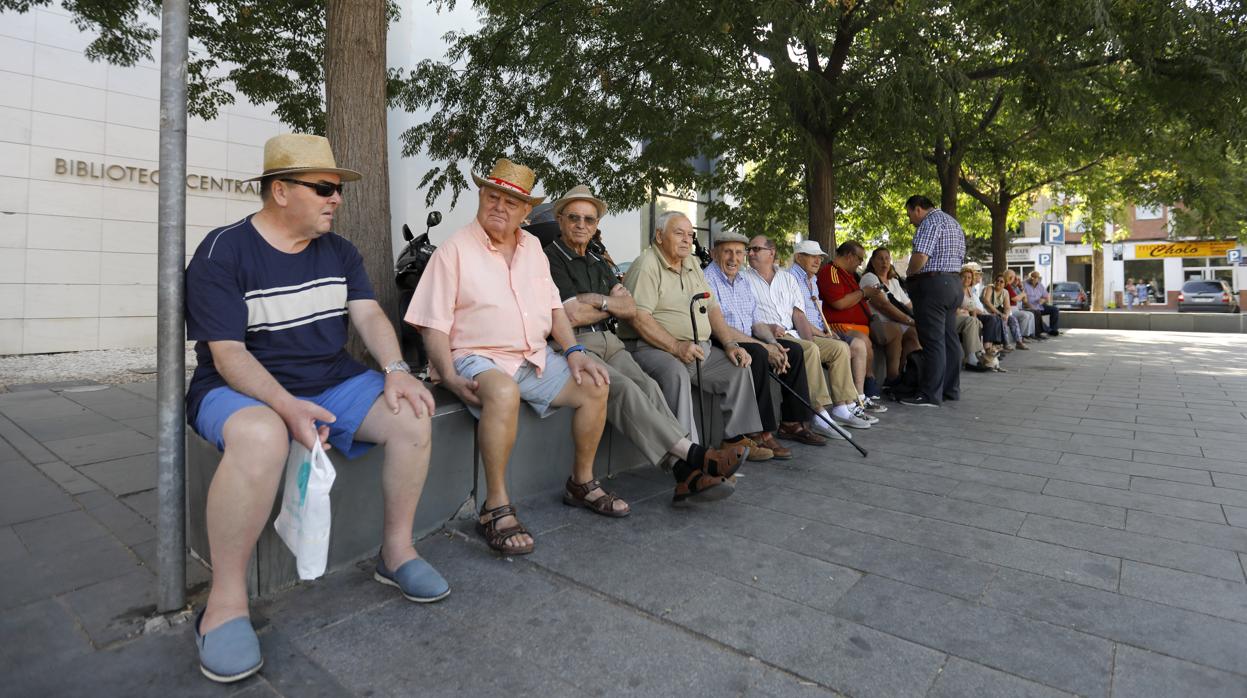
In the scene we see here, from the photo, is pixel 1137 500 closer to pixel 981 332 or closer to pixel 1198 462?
pixel 1198 462

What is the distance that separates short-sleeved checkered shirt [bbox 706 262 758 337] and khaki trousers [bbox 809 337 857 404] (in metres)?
0.62

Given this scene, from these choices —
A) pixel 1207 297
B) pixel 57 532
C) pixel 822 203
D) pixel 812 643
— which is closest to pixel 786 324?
pixel 822 203

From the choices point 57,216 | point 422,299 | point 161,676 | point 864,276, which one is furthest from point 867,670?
point 57,216

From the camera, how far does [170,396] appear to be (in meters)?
2.30

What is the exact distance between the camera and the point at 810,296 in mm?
6266

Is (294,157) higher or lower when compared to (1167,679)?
higher

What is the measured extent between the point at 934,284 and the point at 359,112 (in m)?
5.20

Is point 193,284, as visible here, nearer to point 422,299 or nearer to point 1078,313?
point 422,299

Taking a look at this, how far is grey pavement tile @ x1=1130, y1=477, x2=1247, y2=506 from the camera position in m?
3.75

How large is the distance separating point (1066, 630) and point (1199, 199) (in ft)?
47.6

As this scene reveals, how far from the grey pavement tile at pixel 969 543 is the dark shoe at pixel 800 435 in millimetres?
1345

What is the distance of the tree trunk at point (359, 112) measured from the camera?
3.92m

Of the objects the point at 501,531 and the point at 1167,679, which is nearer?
the point at 1167,679

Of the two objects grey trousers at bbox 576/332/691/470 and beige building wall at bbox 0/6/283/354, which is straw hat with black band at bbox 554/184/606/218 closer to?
grey trousers at bbox 576/332/691/470
